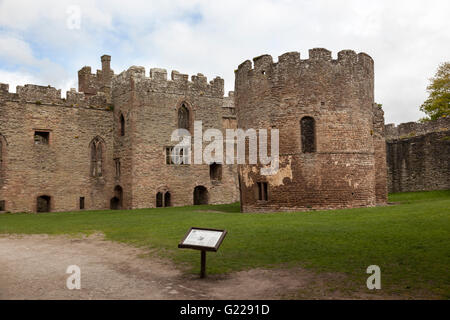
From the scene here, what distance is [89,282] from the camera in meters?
6.88

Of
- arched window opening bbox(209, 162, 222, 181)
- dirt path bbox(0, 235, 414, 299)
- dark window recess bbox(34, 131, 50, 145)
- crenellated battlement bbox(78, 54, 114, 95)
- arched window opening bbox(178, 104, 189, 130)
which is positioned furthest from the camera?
crenellated battlement bbox(78, 54, 114, 95)

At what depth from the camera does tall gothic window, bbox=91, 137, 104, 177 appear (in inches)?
1052

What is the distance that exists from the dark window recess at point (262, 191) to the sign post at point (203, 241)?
11.5 metres

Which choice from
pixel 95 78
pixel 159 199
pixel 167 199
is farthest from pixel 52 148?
pixel 95 78

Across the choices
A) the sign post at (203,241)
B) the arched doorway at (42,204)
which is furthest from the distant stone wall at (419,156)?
the arched doorway at (42,204)

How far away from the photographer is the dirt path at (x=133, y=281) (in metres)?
6.09

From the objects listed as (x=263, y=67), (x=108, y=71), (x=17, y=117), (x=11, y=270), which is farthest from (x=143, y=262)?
(x=108, y=71)

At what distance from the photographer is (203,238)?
722 cm

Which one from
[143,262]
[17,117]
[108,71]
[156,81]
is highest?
[108,71]

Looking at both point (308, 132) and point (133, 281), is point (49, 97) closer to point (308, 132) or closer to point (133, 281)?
point (308, 132)

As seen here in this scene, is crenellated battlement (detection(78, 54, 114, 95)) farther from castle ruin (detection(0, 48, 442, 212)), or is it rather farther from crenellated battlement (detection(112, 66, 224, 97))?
crenellated battlement (detection(112, 66, 224, 97))

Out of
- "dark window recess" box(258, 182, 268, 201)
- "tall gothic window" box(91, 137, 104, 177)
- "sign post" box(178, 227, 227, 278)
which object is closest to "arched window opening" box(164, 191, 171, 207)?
"tall gothic window" box(91, 137, 104, 177)
